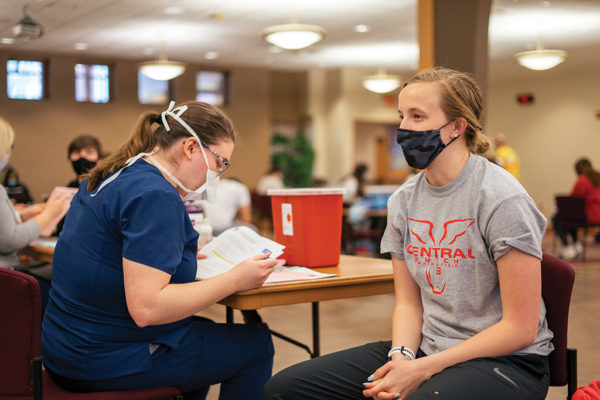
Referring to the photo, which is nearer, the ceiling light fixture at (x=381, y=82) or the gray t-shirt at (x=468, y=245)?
the gray t-shirt at (x=468, y=245)

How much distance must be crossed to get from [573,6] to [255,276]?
801cm

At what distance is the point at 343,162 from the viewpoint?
14102mm

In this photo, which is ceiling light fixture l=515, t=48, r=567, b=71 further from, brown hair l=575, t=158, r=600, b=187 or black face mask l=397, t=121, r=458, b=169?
black face mask l=397, t=121, r=458, b=169

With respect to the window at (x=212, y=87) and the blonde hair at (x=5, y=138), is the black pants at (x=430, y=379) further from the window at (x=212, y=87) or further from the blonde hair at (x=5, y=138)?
the window at (x=212, y=87)

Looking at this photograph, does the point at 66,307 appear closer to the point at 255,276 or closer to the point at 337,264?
the point at 255,276

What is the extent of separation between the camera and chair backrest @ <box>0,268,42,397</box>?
1.63 m

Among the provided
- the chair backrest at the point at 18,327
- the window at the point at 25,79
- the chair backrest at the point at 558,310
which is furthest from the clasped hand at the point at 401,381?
the window at the point at 25,79

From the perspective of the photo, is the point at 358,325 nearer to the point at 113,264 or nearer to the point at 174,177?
the point at 174,177

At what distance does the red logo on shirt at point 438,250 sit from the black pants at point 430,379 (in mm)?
220

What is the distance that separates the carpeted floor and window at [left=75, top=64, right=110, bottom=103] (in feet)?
27.3

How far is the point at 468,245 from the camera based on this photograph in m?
1.58

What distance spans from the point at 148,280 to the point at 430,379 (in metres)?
0.69

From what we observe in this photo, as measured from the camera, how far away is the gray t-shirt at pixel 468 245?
1520 millimetres

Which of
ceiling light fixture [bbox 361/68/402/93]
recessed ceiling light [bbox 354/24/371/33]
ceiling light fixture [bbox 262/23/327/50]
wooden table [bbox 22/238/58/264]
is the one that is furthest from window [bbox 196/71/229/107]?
wooden table [bbox 22/238/58/264]
